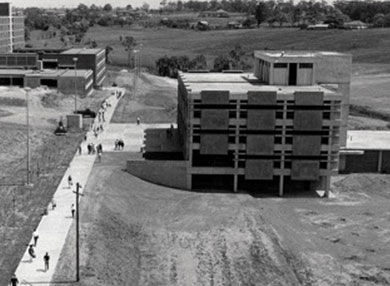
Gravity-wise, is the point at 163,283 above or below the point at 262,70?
below

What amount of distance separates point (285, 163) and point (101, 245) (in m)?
30.4

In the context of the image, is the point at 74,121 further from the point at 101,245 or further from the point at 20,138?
the point at 101,245

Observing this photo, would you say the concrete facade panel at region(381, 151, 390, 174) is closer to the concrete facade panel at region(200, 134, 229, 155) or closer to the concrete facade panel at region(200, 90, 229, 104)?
the concrete facade panel at region(200, 134, 229, 155)

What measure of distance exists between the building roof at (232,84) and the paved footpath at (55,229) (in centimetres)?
1624

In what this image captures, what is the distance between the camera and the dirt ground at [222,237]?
166 ft

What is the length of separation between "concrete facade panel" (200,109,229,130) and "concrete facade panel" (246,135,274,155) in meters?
3.33

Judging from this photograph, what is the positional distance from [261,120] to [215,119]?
5.32 meters

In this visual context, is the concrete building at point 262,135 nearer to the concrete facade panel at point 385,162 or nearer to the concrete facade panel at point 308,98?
the concrete facade panel at point 308,98

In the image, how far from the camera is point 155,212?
6650 cm

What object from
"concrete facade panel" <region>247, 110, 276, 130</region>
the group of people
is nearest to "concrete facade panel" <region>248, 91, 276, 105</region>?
"concrete facade panel" <region>247, 110, 276, 130</region>

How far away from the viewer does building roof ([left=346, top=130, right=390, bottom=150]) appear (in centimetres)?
9019

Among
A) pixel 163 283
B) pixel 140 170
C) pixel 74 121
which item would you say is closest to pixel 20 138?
pixel 74 121

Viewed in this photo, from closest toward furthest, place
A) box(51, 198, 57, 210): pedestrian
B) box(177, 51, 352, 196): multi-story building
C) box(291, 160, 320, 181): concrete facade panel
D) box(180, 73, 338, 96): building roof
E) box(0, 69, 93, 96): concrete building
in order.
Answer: box(51, 198, 57, 210): pedestrian, box(177, 51, 352, 196): multi-story building, box(291, 160, 320, 181): concrete facade panel, box(180, 73, 338, 96): building roof, box(0, 69, 93, 96): concrete building

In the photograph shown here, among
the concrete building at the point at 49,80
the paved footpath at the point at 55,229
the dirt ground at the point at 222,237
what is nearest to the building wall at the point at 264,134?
the dirt ground at the point at 222,237
